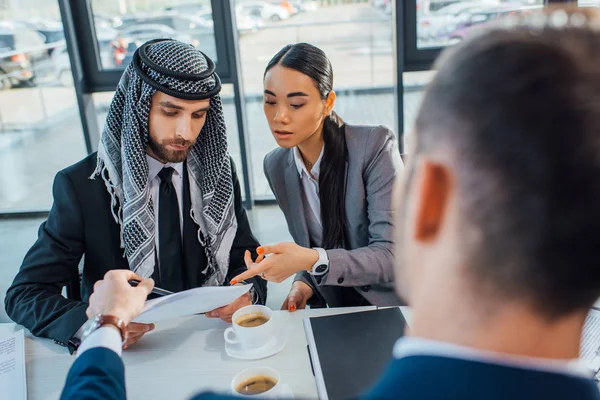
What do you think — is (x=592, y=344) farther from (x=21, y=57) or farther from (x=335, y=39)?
(x=21, y=57)

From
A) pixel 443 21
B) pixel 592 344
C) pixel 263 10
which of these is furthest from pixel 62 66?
pixel 592 344

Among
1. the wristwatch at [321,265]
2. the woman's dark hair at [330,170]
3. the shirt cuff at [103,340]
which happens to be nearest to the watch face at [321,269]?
the wristwatch at [321,265]

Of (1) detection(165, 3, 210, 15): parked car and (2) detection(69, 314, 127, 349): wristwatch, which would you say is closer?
(2) detection(69, 314, 127, 349): wristwatch

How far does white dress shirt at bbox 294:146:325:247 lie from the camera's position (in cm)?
180

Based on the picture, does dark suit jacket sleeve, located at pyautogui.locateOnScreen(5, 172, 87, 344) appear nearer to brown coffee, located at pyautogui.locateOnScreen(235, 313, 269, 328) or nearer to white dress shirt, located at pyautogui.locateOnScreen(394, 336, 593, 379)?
brown coffee, located at pyautogui.locateOnScreen(235, 313, 269, 328)

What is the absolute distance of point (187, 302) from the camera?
1138mm

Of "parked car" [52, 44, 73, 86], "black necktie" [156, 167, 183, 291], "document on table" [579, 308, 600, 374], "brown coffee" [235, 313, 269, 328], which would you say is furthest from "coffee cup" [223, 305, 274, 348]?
"parked car" [52, 44, 73, 86]

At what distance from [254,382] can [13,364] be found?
596 mm

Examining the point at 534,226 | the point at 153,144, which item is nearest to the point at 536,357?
the point at 534,226

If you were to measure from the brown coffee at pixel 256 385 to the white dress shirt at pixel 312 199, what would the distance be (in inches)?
32.7

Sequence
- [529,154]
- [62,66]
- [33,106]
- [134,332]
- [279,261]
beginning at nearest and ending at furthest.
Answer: [529,154], [134,332], [279,261], [62,66], [33,106]

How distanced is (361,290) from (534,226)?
51.9 inches

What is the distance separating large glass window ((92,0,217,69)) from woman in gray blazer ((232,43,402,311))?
7.36 ft

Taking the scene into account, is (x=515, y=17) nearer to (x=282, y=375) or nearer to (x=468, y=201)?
(x=468, y=201)
